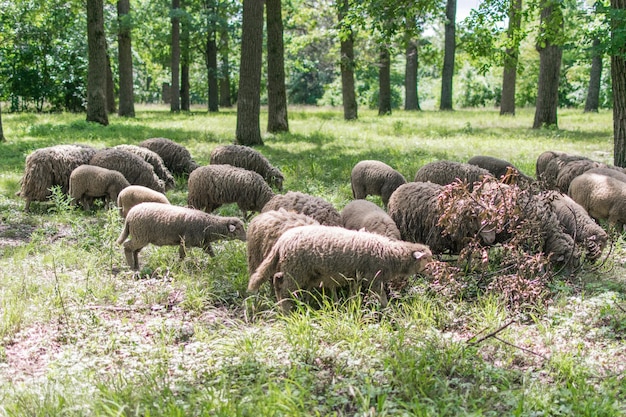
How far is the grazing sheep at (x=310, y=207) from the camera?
5898mm

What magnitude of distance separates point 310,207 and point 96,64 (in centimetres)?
1371

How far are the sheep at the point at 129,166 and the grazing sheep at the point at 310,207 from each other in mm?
3028

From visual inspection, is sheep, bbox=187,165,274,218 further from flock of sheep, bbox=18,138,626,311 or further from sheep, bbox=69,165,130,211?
sheep, bbox=69,165,130,211

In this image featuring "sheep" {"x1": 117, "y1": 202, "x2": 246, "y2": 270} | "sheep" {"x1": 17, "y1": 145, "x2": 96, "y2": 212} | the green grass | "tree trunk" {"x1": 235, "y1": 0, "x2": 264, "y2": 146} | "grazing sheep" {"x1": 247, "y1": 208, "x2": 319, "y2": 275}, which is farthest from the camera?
"tree trunk" {"x1": 235, "y1": 0, "x2": 264, "y2": 146}

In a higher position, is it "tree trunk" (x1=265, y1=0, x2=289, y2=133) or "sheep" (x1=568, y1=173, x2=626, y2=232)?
"tree trunk" (x1=265, y1=0, x2=289, y2=133)

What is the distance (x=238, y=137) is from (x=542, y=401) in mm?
11486

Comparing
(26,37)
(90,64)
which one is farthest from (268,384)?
(26,37)

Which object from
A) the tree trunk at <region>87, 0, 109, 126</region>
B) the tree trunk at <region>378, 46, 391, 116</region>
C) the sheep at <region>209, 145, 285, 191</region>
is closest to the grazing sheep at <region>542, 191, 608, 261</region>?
the sheep at <region>209, 145, 285, 191</region>

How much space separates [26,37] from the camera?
29094 mm

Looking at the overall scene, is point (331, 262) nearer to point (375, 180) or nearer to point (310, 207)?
point (310, 207)

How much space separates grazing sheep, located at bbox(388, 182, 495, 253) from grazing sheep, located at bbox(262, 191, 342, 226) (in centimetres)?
73

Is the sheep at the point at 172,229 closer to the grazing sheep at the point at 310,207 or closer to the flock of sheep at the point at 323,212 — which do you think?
the flock of sheep at the point at 323,212

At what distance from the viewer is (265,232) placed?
206 inches

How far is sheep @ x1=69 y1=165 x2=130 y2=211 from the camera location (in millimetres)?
7902
